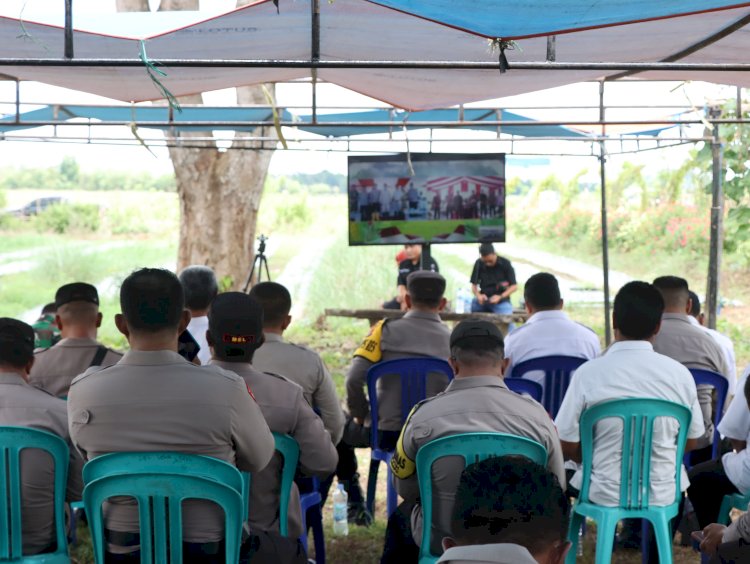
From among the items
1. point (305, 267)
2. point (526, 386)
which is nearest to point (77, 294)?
point (526, 386)

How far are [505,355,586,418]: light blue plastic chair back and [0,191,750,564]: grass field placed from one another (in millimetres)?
731

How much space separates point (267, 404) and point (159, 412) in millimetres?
590

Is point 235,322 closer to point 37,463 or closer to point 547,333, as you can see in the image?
point 37,463

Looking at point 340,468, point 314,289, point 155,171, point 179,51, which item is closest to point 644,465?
point 340,468

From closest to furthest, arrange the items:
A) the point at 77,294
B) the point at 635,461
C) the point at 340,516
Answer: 1. the point at 635,461
2. the point at 77,294
3. the point at 340,516

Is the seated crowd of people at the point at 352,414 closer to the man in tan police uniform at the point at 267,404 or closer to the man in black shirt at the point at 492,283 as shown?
the man in tan police uniform at the point at 267,404

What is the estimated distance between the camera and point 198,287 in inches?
176

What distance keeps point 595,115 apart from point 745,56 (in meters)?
4.17

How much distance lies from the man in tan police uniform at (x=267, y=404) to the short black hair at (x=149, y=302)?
0.42m

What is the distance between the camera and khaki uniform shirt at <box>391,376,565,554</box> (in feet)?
8.94

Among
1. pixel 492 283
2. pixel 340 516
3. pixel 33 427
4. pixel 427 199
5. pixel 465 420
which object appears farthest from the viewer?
pixel 492 283

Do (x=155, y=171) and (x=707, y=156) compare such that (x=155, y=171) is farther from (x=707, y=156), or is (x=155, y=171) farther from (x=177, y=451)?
(x=177, y=451)

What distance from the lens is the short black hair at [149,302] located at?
8.18 feet

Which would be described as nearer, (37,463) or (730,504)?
(37,463)
